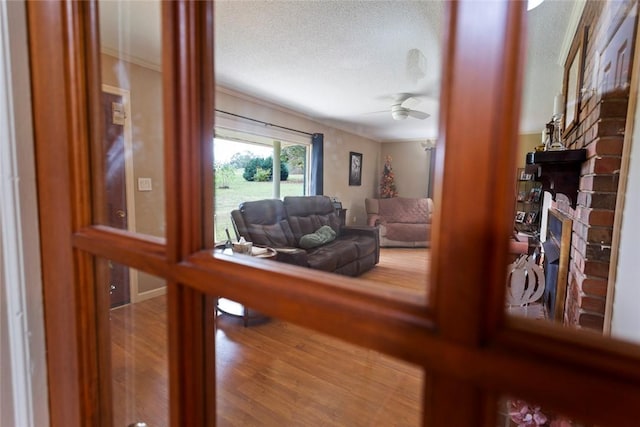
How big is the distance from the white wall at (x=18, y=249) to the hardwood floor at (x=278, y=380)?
15 centimetres

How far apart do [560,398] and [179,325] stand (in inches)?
16.3

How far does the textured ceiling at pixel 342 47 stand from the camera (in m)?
1.71

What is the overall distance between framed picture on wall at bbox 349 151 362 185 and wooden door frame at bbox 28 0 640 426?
4919mm

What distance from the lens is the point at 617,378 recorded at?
21 cm

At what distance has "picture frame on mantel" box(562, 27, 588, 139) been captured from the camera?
168 cm

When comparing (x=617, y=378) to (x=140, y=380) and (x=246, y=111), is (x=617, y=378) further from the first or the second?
(x=246, y=111)

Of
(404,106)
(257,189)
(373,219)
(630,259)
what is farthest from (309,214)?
(630,259)

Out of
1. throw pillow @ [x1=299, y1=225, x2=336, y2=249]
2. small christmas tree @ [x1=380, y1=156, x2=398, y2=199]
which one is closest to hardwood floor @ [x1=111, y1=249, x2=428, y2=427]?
throw pillow @ [x1=299, y1=225, x2=336, y2=249]

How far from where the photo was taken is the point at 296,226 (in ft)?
11.9

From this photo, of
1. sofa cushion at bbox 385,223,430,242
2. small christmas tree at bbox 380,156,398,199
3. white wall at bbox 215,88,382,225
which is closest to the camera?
sofa cushion at bbox 385,223,430,242

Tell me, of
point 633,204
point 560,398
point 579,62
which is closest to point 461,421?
point 560,398

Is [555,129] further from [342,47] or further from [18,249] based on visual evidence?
[18,249]

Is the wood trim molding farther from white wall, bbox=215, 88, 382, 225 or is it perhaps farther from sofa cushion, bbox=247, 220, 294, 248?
white wall, bbox=215, 88, 382, 225

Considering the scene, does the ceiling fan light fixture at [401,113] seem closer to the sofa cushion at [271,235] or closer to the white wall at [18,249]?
the sofa cushion at [271,235]
